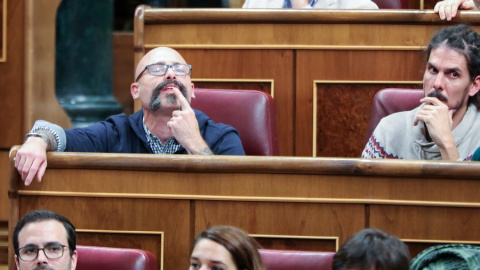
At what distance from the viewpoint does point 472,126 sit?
1111 millimetres

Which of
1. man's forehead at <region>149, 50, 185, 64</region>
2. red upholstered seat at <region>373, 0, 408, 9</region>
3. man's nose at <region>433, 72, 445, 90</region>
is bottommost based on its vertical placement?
man's nose at <region>433, 72, 445, 90</region>

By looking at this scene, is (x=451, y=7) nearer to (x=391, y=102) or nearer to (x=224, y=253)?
(x=391, y=102)

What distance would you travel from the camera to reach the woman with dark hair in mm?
812

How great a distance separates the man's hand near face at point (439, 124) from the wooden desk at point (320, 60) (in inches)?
7.8

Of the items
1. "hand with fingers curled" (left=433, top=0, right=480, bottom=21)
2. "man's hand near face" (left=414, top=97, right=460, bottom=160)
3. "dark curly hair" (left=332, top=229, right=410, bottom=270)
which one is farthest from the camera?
"hand with fingers curled" (left=433, top=0, right=480, bottom=21)

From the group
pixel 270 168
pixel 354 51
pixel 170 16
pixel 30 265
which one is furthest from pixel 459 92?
pixel 30 265

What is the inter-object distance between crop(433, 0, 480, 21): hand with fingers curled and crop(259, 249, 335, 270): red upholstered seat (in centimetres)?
51

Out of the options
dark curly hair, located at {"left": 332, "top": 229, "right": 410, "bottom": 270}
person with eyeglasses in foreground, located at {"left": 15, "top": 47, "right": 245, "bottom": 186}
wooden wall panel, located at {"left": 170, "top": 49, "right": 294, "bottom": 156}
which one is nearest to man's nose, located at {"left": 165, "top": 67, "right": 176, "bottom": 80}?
person with eyeglasses in foreground, located at {"left": 15, "top": 47, "right": 245, "bottom": 186}

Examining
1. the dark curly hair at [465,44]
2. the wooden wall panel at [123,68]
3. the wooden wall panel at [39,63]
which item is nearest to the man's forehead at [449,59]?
the dark curly hair at [465,44]

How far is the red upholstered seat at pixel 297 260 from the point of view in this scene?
0.88m

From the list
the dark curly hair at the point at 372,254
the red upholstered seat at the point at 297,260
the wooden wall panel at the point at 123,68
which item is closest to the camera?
the dark curly hair at the point at 372,254

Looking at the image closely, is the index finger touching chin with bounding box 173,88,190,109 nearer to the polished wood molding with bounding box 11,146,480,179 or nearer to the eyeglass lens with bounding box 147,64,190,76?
the eyeglass lens with bounding box 147,64,190,76

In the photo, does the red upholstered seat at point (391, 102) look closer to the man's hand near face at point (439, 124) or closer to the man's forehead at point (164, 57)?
the man's hand near face at point (439, 124)

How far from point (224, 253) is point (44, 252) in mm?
187
